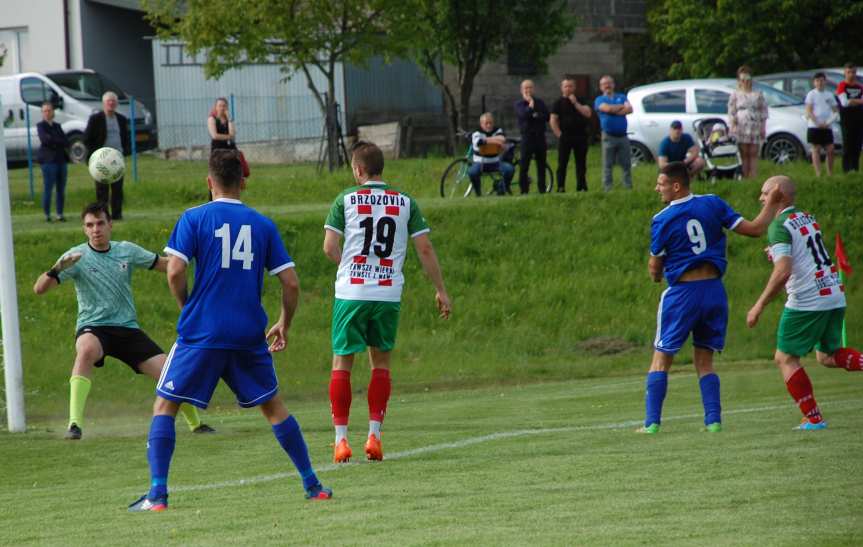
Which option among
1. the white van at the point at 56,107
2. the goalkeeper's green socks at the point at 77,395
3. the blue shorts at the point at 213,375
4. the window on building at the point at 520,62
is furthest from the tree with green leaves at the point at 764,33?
the blue shorts at the point at 213,375

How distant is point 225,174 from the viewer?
7465mm

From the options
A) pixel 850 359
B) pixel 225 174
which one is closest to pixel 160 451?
pixel 225 174

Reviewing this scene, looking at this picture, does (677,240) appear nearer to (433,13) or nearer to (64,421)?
(64,421)

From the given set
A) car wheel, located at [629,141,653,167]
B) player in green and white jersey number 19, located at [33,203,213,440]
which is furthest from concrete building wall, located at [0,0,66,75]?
player in green and white jersey number 19, located at [33,203,213,440]

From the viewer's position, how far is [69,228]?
2200 cm

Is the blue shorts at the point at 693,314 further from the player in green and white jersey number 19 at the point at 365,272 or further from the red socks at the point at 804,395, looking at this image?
the player in green and white jersey number 19 at the point at 365,272

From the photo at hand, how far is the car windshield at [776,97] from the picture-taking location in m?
27.5

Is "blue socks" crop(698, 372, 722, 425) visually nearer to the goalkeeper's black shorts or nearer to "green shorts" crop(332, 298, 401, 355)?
"green shorts" crop(332, 298, 401, 355)

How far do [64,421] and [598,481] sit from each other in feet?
→ 27.7

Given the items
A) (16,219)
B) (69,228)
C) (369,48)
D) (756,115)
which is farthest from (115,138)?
(369,48)

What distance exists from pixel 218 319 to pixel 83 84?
29.7 meters

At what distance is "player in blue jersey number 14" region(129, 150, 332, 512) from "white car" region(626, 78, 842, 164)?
20539 mm

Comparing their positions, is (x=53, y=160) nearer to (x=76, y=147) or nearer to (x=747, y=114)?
(x=76, y=147)

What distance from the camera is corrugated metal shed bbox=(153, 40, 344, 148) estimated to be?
36.6 metres
